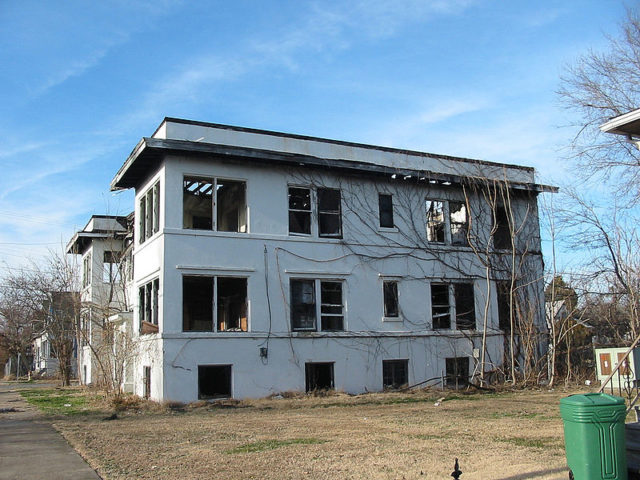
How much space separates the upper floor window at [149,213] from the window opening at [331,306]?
5617mm

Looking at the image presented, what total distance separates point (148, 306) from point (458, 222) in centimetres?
1139

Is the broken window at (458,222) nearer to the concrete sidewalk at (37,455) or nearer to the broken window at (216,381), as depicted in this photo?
the broken window at (216,381)

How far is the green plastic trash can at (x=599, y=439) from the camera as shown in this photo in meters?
6.80

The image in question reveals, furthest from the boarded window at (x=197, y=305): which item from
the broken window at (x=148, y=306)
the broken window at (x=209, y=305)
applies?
the broken window at (x=148, y=306)

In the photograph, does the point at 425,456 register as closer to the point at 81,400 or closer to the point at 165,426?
the point at 165,426

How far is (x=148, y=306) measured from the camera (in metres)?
20.5

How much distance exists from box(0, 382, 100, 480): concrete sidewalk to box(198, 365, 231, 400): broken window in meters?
4.66

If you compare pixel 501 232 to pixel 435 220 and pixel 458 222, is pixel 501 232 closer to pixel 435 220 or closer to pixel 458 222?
pixel 458 222

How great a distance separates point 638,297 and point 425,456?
757 inches

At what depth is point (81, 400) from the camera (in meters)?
21.0

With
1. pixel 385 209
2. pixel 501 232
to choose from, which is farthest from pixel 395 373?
pixel 501 232

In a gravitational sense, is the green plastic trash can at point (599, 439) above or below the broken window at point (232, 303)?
below

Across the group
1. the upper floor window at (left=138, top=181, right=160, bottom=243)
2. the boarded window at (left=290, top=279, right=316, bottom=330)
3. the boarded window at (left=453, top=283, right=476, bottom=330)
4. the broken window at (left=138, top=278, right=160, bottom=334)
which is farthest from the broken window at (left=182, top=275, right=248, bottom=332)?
the boarded window at (left=453, top=283, right=476, bottom=330)

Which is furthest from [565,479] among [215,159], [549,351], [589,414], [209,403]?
[549,351]
